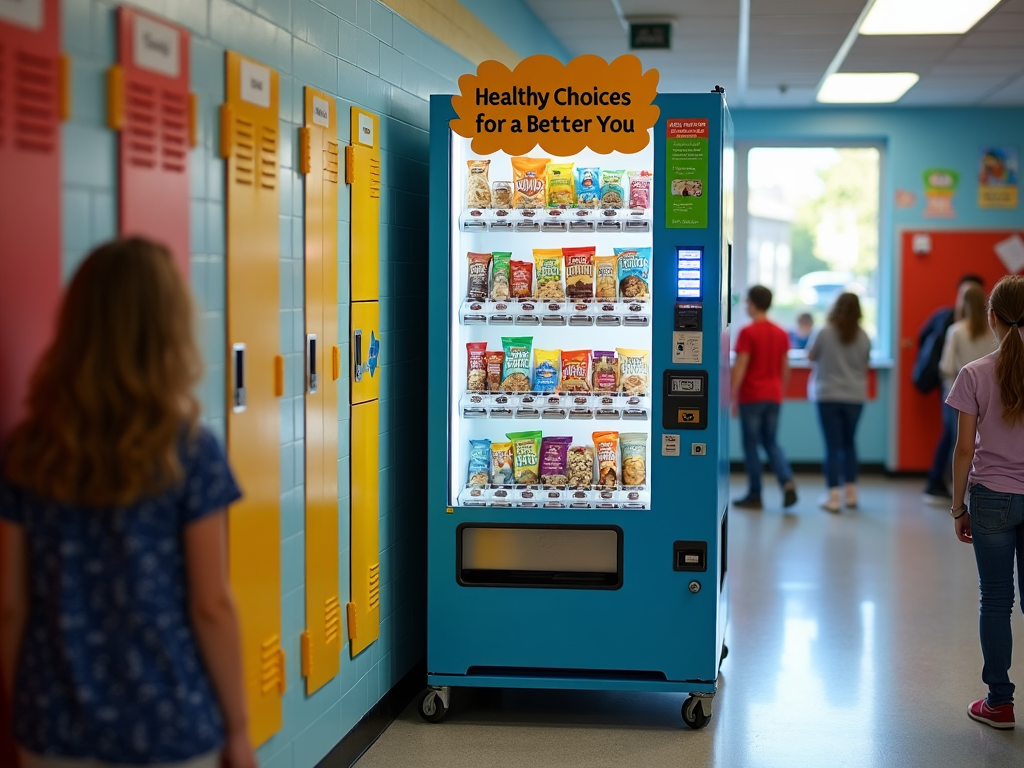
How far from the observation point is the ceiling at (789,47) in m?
6.61

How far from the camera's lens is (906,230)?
10.1 metres

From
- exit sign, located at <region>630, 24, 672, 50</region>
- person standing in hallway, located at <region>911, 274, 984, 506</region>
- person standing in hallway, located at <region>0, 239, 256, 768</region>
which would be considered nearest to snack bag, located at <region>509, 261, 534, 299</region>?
person standing in hallway, located at <region>0, 239, 256, 768</region>

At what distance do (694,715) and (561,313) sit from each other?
1.55 metres

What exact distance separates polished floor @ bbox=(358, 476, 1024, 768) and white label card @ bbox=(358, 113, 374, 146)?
209cm

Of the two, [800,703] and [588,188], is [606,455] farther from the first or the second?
[800,703]

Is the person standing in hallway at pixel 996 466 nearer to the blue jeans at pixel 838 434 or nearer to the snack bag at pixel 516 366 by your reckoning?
the snack bag at pixel 516 366

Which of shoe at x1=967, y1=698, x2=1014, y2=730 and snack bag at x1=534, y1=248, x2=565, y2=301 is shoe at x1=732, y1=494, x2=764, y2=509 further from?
snack bag at x1=534, y1=248, x2=565, y2=301

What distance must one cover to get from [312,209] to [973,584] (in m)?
4.75

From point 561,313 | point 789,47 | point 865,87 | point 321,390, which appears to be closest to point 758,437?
point 789,47

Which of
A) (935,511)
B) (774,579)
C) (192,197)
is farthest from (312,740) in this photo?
(935,511)

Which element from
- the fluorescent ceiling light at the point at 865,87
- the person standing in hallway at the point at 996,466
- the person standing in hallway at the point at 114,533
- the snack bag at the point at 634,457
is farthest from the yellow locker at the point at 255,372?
the fluorescent ceiling light at the point at 865,87

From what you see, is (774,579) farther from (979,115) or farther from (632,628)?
(979,115)

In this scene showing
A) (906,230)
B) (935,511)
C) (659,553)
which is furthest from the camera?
(906,230)

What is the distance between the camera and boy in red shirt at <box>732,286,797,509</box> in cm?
837
